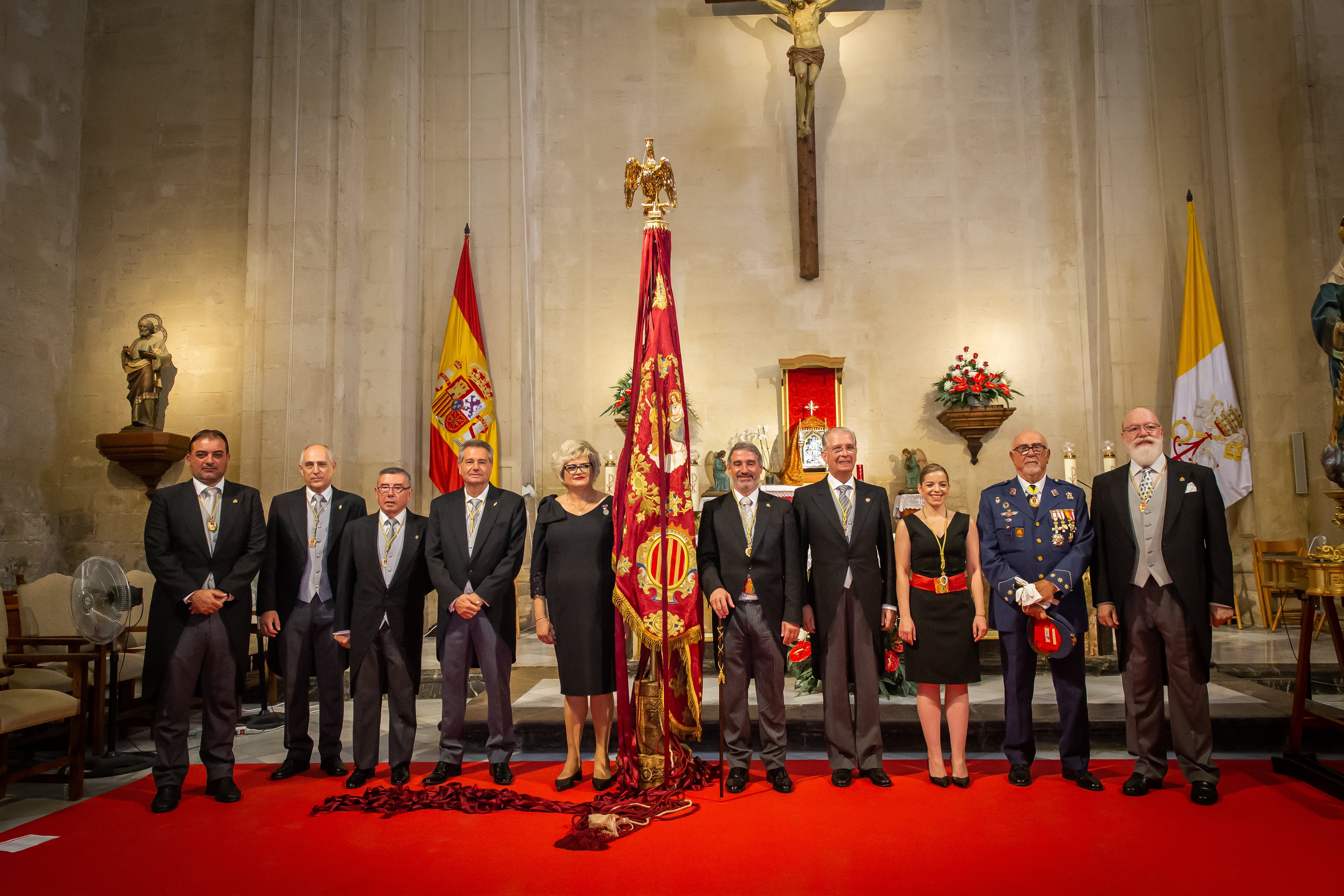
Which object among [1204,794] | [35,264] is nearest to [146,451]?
[35,264]

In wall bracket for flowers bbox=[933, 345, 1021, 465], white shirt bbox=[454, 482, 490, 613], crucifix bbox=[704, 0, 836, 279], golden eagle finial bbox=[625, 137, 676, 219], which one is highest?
crucifix bbox=[704, 0, 836, 279]

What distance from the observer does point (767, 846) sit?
319cm

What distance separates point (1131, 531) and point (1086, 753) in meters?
0.98

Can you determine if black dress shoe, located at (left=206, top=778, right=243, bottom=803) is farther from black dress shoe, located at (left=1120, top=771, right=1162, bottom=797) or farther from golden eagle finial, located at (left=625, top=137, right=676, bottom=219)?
black dress shoe, located at (left=1120, top=771, right=1162, bottom=797)

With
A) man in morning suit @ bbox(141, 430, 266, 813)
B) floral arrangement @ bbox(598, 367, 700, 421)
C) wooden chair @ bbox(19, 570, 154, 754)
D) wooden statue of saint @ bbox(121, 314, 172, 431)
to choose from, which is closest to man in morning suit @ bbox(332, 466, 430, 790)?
man in morning suit @ bbox(141, 430, 266, 813)

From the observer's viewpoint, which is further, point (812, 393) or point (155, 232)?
point (812, 393)

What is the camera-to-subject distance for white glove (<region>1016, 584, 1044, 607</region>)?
3.80 m

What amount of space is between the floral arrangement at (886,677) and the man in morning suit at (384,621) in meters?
1.89

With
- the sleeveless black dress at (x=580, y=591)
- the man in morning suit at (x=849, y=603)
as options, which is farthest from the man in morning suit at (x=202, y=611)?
the man in morning suit at (x=849, y=603)

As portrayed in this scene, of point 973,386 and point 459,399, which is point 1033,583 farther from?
point 459,399

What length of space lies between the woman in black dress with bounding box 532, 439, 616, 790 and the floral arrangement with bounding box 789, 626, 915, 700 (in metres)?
1.01

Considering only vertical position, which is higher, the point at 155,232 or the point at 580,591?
the point at 155,232

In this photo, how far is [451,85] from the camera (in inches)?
366

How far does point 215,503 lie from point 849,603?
2979 mm
